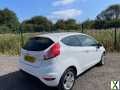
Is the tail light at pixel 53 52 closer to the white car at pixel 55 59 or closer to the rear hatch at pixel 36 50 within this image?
the white car at pixel 55 59

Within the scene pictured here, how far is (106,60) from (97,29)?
5.82 meters

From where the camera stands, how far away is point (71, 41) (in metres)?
5.05

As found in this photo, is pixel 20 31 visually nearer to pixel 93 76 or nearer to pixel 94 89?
pixel 93 76

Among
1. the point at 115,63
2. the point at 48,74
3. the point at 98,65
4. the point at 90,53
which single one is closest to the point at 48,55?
the point at 48,74

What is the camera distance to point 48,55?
4.33 meters

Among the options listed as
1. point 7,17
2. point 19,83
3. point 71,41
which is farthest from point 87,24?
point 7,17

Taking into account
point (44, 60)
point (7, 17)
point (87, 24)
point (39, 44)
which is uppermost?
point (7, 17)

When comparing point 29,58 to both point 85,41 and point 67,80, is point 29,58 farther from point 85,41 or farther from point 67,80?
point 85,41

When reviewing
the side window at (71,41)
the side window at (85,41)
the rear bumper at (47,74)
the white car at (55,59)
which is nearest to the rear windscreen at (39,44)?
the white car at (55,59)

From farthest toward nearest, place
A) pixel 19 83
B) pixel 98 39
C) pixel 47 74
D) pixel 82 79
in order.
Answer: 1. pixel 98 39
2. pixel 82 79
3. pixel 19 83
4. pixel 47 74

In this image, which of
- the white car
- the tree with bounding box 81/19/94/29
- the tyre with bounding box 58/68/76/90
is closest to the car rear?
the white car

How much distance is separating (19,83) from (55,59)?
1857 mm

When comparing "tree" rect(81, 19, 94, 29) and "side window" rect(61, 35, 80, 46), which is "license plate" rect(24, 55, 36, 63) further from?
"tree" rect(81, 19, 94, 29)

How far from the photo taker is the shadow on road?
199 inches
